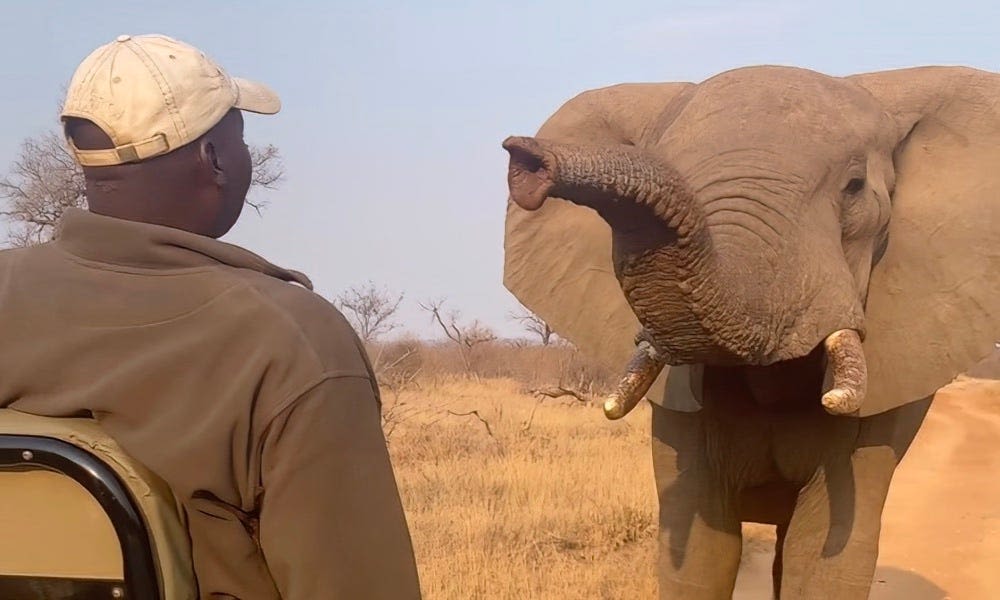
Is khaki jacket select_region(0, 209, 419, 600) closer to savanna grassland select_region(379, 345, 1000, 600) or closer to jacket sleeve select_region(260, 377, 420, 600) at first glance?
jacket sleeve select_region(260, 377, 420, 600)

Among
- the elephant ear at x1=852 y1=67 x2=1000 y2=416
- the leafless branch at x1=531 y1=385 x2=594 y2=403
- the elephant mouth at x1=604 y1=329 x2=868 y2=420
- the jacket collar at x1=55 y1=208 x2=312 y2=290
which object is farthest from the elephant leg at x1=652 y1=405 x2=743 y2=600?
the leafless branch at x1=531 y1=385 x2=594 y2=403

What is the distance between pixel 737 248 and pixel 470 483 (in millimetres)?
6691

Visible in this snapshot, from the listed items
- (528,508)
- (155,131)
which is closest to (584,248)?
(155,131)

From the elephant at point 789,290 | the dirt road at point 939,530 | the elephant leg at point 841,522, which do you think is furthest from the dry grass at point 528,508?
the elephant leg at point 841,522

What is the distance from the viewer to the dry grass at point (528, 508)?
6.71 metres

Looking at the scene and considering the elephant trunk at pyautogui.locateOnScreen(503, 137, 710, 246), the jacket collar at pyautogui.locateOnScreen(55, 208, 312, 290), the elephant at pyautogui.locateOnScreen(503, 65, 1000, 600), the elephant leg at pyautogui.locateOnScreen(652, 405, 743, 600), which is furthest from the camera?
the elephant leg at pyautogui.locateOnScreen(652, 405, 743, 600)

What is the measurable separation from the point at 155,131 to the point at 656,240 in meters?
1.56

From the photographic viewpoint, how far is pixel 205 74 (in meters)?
1.59

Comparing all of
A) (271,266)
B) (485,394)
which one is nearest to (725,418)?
(271,266)

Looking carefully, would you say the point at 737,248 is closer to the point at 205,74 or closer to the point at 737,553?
the point at 737,553

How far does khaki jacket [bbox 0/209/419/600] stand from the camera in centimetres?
137

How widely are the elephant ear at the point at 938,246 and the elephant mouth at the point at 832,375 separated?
0.49 m

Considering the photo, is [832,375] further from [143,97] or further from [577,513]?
[577,513]

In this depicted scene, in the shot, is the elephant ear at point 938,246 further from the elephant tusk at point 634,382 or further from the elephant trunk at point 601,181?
the elephant trunk at point 601,181
